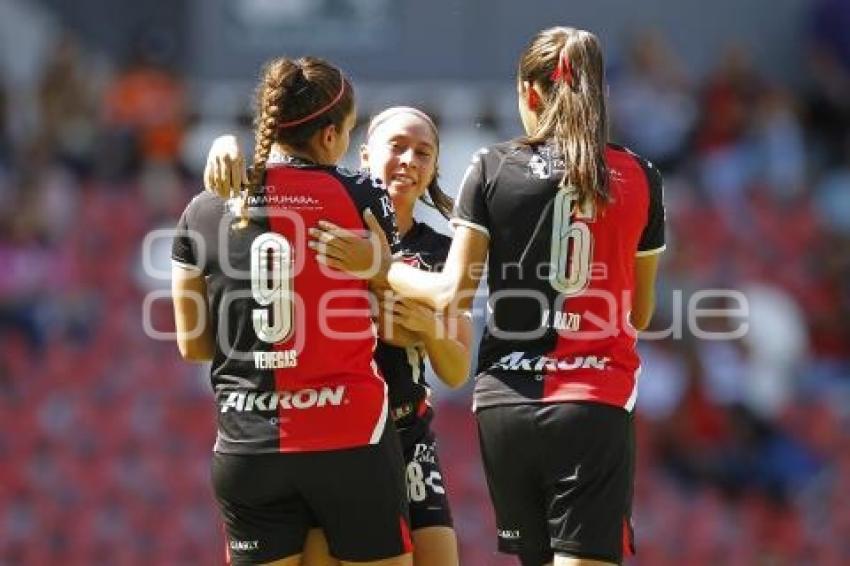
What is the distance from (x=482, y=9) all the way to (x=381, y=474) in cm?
948

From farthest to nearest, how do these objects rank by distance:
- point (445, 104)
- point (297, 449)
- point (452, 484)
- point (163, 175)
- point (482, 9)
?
point (482, 9) → point (445, 104) → point (163, 175) → point (452, 484) → point (297, 449)

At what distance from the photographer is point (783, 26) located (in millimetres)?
14109

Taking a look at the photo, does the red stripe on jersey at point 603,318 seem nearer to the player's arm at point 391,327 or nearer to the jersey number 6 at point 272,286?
the player's arm at point 391,327

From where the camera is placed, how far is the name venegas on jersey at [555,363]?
193 inches

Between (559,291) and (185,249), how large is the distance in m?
1.04

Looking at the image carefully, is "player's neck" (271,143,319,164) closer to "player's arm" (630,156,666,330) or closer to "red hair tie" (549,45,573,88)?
"red hair tie" (549,45,573,88)

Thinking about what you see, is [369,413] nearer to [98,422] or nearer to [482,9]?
[98,422]

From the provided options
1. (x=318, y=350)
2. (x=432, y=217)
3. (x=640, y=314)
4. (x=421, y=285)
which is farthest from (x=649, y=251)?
(x=432, y=217)

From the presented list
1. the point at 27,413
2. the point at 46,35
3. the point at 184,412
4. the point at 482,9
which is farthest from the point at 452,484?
the point at 46,35

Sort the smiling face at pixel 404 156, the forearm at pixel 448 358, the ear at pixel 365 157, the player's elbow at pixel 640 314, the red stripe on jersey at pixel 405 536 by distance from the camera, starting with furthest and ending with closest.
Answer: the ear at pixel 365 157 < the smiling face at pixel 404 156 < the forearm at pixel 448 358 < the player's elbow at pixel 640 314 < the red stripe on jersey at pixel 405 536

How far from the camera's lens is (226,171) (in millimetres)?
4828

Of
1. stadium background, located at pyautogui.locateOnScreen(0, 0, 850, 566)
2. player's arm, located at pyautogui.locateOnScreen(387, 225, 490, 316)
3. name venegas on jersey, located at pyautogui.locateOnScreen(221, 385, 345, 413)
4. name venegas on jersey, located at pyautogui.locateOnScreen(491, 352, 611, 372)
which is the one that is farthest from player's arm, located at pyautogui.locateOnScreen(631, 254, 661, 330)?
stadium background, located at pyautogui.locateOnScreen(0, 0, 850, 566)

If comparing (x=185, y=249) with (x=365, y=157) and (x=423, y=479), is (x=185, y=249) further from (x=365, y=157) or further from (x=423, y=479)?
(x=423, y=479)

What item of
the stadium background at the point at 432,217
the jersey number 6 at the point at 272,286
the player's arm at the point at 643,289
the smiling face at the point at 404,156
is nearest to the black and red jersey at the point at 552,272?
the player's arm at the point at 643,289
